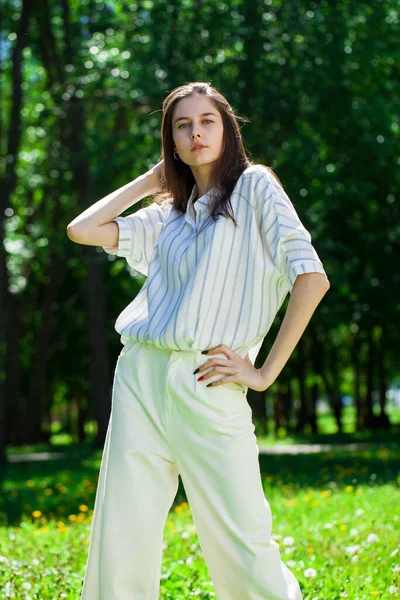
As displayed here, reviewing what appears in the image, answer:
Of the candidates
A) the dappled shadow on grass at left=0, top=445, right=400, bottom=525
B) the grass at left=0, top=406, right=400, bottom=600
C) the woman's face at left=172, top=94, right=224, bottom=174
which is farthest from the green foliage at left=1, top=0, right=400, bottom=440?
the woman's face at left=172, top=94, right=224, bottom=174

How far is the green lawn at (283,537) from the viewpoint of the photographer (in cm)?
469

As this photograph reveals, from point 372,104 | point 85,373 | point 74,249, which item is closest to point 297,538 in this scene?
point 372,104

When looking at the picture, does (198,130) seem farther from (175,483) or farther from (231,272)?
(175,483)

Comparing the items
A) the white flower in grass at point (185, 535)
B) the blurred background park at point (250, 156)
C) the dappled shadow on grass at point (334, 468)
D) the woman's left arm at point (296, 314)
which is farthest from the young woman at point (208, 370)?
the dappled shadow on grass at point (334, 468)

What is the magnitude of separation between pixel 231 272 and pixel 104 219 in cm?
60

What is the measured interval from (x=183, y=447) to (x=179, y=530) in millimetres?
3723

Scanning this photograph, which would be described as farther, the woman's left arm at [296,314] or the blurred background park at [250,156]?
the blurred background park at [250,156]

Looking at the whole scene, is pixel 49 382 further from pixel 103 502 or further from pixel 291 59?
pixel 103 502

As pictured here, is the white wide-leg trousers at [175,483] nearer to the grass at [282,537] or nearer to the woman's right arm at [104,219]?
the woman's right arm at [104,219]

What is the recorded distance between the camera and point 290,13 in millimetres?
14531

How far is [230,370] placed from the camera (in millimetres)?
3107

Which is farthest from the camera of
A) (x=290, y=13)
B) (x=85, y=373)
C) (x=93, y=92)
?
(x=85, y=373)

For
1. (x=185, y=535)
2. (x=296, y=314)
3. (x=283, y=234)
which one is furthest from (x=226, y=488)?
(x=185, y=535)

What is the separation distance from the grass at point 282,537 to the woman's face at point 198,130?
2191mm
